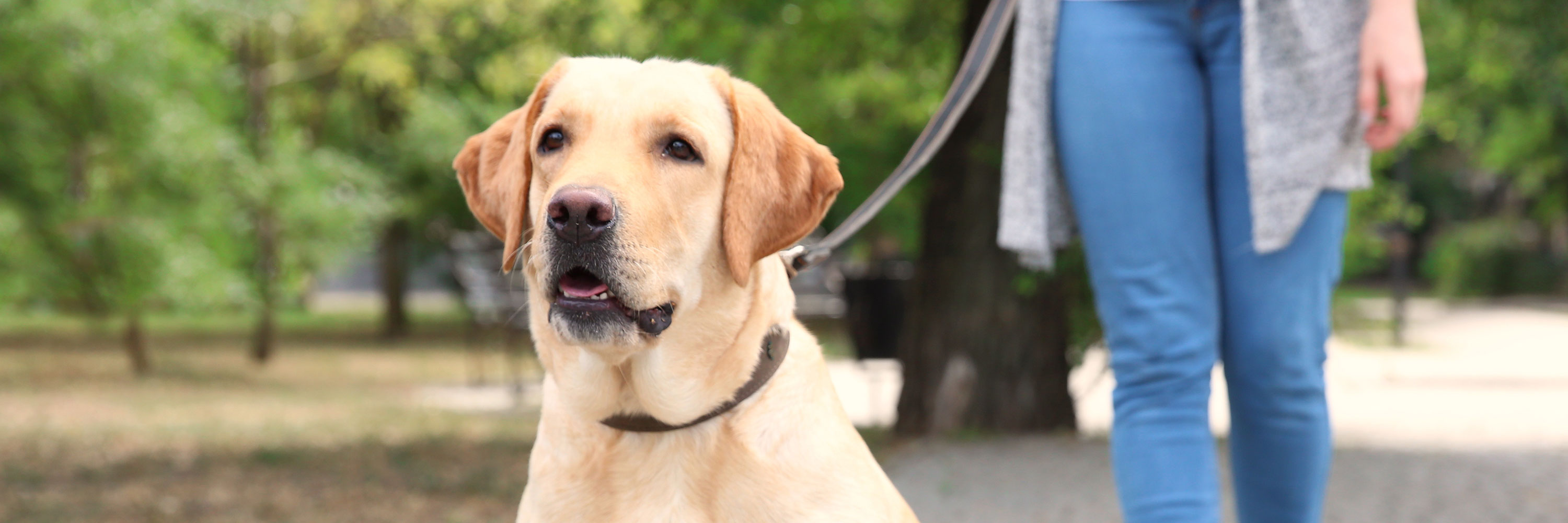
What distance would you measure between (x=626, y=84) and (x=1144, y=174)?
1.02 meters

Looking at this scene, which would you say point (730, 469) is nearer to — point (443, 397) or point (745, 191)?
point (745, 191)

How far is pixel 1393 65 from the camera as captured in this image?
239cm

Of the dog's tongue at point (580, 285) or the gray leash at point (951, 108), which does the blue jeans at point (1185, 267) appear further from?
the dog's tongue at point (580, 285)

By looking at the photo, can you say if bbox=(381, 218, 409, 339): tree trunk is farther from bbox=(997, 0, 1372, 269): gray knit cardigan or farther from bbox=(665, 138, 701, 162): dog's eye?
bbox=(997, 0, 1372, 269): gray knit cardigan

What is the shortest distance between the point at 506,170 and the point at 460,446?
6932 mm

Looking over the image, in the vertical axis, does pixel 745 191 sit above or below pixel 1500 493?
above

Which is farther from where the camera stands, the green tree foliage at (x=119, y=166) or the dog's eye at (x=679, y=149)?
the green tree foliage at (x=119, y=166)

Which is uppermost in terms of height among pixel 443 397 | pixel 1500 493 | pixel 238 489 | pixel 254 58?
pixel 254 58

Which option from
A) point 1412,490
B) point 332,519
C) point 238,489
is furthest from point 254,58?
point 1412,490

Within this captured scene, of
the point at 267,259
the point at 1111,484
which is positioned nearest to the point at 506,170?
the point at 1111,484

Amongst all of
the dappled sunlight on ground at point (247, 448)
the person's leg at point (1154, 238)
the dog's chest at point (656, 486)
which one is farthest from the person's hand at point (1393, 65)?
the dappled sunlight on ground at point (247, 448)

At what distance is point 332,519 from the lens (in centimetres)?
626

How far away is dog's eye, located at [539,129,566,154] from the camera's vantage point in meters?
2.36

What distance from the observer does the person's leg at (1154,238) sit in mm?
2512
